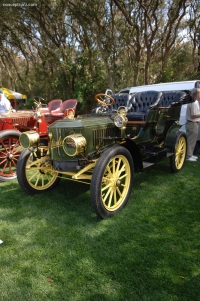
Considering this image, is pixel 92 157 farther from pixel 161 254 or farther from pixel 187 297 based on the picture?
pixel 187 297

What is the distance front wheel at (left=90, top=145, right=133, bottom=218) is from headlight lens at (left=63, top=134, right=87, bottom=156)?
0.92ft

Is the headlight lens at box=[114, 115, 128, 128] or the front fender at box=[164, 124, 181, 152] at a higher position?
the headlight lens at box=[114, 115, 128, 128]

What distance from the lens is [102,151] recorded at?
11.5 ft

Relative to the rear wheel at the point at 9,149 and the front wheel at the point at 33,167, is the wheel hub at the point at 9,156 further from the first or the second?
the front wheel at the point at 33,167

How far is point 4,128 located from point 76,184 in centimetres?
204

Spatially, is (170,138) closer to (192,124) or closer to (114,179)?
(192,124)

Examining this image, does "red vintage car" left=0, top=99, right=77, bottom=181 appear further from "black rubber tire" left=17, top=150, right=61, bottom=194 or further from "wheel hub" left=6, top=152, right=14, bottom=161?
"black rubber tire" left=17, top=150, right=61, bottom=194

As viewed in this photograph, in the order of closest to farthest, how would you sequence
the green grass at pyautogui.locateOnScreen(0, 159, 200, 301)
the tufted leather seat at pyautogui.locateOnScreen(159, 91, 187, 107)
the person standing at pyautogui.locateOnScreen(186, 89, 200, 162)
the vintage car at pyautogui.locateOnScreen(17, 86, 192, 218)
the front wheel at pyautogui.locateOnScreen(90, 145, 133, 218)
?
1. the green grass at pyautogui.locateOnScreen(0, 159, 200, 301)
2. the front wheel at pyautogui.locateOnScreen(90, 145, 133, 218)
3. the vintage car at pyautogui.locateOnScreen(17, 86, 192, 218)
4. the tufted leather seat at pyautogui.locateOnScreen(159, 91, 187, 107)
5. the person standing at pyautogui.locateOnScreen(186, 89, 200, 162)

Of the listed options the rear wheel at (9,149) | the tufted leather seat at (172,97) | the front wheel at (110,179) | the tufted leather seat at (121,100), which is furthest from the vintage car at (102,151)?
the rear wheel at (9,149)

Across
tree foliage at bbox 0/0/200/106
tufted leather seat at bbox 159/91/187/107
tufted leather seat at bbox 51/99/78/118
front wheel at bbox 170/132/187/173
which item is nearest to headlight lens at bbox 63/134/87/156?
front wheel at bbox 170/132/187/173

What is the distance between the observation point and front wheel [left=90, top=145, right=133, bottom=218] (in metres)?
2.97

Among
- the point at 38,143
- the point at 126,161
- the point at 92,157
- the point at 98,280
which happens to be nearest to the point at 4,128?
the point at 38,143

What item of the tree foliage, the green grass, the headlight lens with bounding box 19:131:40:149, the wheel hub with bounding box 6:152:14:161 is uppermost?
the tree foliage

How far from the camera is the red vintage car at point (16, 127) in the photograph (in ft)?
15.6
